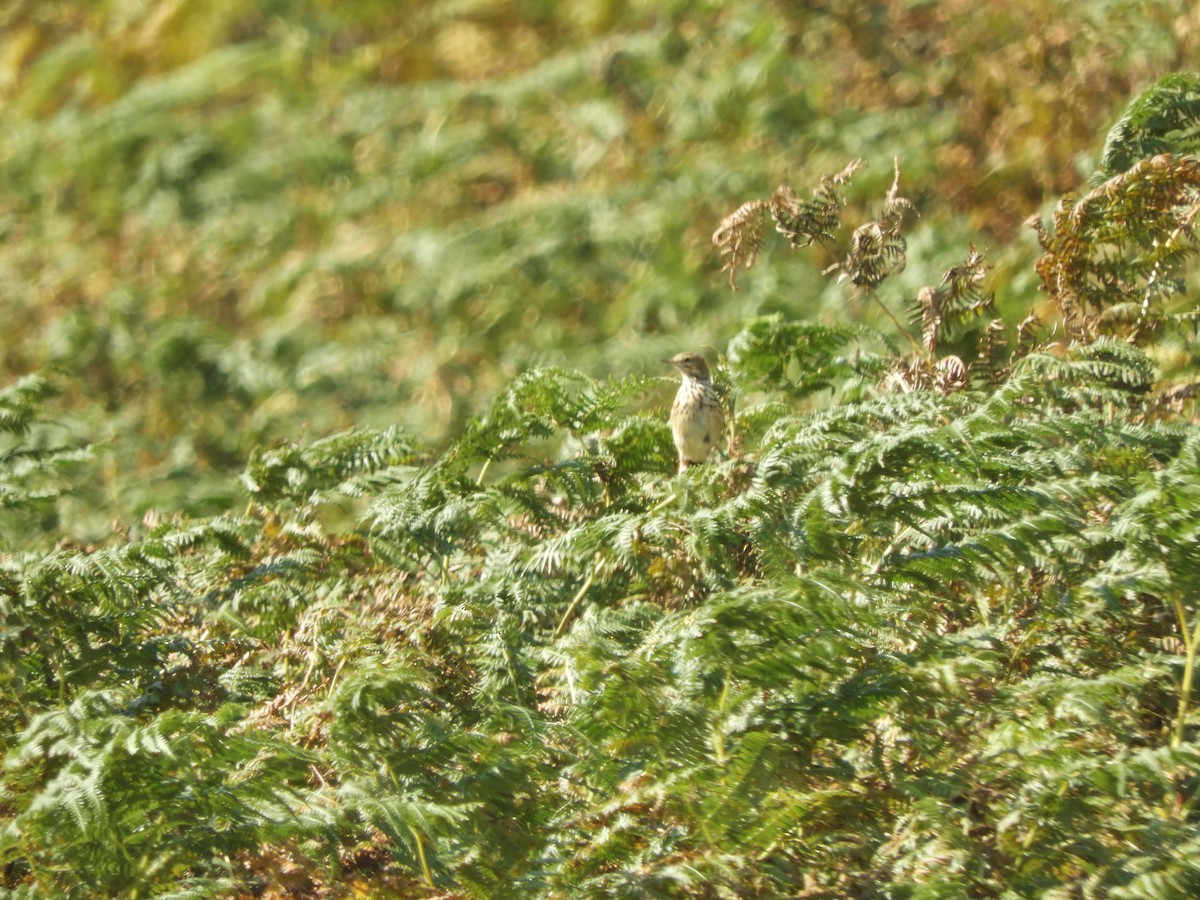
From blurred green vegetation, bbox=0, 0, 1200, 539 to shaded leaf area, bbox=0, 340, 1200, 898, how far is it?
3.05 metres

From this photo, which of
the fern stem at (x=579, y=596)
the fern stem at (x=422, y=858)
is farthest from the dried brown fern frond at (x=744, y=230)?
the fern stem at (x=422, y=858)

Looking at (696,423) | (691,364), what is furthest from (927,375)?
(691,364)

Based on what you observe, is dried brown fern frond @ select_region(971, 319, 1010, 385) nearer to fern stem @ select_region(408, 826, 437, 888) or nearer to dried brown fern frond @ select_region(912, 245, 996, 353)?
dried brown fern frond @ select_region(912, 245, 996, 353)

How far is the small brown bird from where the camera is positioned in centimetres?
506

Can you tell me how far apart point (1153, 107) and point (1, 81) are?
1169cm

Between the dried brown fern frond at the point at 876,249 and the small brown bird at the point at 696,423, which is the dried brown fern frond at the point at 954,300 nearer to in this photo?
the dried brown fern frond at the point at 876,249

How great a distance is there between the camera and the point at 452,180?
34.9 feet

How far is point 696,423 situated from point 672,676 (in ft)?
6.25

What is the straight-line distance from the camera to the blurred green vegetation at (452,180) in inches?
334

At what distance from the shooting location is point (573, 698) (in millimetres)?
3600

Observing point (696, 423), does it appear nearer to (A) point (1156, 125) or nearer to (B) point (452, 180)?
(A) point (1156, 125)

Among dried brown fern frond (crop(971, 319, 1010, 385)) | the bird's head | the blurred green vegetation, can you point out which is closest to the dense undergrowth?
dried brown fern frond (crop(971, 319, 1010, 385))

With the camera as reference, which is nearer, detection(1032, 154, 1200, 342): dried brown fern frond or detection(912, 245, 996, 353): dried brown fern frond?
detection(1032, 154, 1200, 342): dried brown fern frond

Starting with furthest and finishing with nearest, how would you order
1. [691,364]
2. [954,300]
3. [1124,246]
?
[691,364] < [954,300] < [1124,246]
